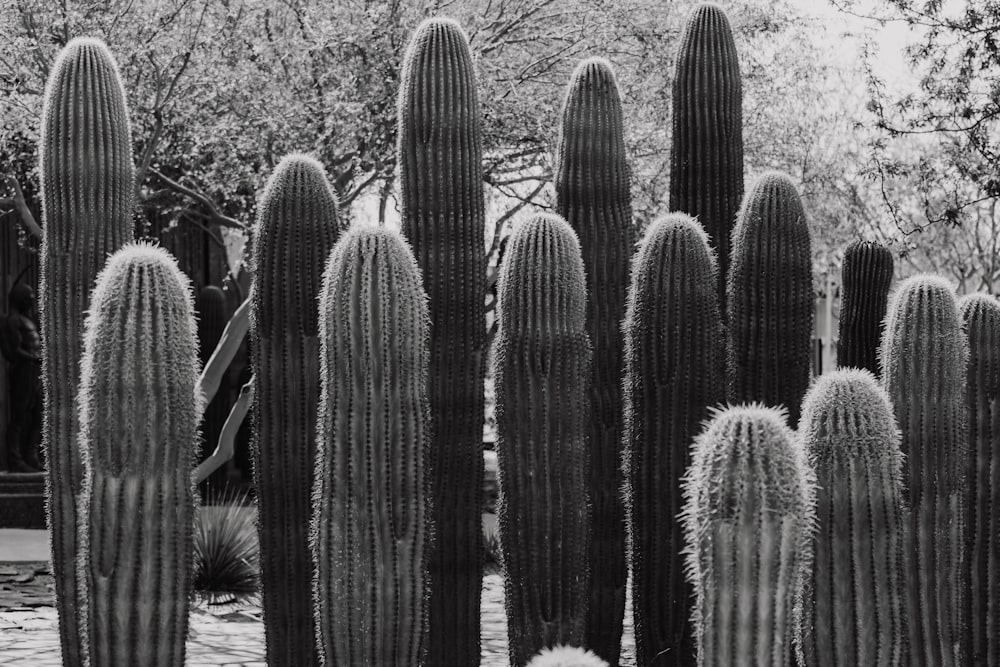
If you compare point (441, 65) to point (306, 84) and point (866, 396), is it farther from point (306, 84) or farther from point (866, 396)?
point (306, 84)

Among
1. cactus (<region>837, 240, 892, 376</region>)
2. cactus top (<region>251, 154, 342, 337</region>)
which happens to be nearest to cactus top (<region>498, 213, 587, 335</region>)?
cactus top (<region>251, 154, 342, 337</region>)

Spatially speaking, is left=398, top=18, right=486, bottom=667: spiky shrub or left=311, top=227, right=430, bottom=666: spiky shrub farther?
left=398, top=18, right=486, bottom=667: spiky shrub

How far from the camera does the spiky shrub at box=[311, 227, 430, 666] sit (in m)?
4.41

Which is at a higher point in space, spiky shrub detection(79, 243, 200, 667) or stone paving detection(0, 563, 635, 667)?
spiky shrub detection(79, 243, 200, 667)

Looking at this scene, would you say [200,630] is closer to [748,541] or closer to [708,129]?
[708,129]

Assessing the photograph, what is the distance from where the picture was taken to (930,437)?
4.85 meters

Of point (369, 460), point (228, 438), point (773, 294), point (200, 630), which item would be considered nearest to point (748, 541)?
point (369, 460)

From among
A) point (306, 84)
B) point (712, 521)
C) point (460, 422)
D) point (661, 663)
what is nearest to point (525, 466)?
point (460, 422)

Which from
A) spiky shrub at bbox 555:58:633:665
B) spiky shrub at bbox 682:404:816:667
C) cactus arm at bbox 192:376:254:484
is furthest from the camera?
cactus arm at bbox 192:376:254:484

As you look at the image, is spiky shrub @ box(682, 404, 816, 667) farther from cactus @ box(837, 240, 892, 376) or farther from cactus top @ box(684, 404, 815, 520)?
cactus @ box(837, 240, 892, 376)

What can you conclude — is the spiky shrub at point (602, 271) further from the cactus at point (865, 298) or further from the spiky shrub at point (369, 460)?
the spiky shrub at point (369, 460)

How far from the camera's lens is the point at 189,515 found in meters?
4.34

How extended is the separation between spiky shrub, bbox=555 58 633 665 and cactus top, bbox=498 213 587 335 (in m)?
0.87

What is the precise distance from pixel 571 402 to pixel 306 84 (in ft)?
19.2
